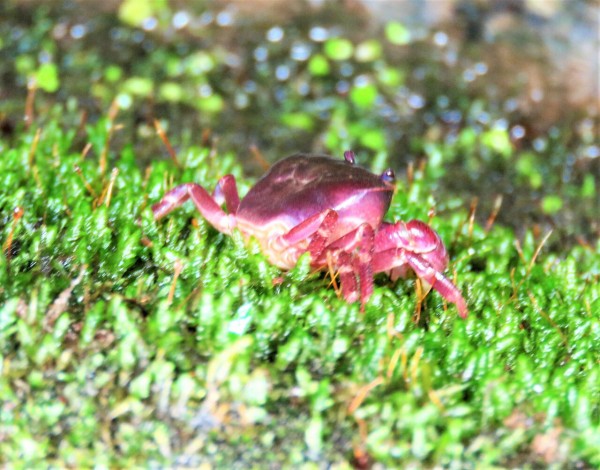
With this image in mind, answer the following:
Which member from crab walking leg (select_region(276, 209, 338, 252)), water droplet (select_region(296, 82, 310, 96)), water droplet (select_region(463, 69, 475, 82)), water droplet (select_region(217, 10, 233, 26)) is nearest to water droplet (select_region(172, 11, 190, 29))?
water droplet (select_region(217, 10, 233, 26))

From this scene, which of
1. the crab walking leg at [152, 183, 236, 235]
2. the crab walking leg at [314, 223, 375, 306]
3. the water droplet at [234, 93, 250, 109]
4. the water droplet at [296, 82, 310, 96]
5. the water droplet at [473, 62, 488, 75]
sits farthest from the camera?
the water droplet at [473, 62, 488, 75]

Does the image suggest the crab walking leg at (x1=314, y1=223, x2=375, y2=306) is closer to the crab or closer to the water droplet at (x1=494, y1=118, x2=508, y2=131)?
the crab

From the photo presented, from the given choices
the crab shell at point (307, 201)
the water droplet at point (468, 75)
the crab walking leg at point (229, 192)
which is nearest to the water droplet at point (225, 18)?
the water droplet at point (468, 75)

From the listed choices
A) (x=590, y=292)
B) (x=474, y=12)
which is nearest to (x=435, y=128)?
(x=474, y=12)

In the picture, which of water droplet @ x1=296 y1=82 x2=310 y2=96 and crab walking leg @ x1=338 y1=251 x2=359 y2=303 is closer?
crab walking leg @ x1=338 y1=251 x2=359 y2=303

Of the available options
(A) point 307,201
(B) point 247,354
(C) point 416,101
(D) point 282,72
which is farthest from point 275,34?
(B) point 247,354

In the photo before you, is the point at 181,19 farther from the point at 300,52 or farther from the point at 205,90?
the point at 300,52

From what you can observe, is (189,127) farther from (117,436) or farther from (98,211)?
(117,436)
